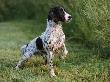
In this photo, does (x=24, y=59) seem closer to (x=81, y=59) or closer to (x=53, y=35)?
(x=53, y=35)

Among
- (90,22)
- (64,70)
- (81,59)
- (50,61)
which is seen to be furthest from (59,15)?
(90,22)

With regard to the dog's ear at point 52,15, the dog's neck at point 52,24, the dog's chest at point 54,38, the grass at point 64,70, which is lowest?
the grass at point 64,70

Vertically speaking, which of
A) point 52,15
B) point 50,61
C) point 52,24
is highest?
point 52,15

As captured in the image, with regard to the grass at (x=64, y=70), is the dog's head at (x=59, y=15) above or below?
above

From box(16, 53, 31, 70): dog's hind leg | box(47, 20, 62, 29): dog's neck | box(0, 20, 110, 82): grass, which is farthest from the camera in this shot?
box(16, 53, 31, 70): dog's hind leg

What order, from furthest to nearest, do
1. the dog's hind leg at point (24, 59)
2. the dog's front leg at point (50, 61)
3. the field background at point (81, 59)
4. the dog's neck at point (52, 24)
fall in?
the dog's hind leg at point (24, 59) → the dog's neck at point (52, 24) → the dog's front leg at point (50, 61) → the field background at point (81, 59)

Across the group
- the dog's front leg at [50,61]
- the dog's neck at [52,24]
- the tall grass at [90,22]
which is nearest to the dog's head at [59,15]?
the dog's neck at [52,24]

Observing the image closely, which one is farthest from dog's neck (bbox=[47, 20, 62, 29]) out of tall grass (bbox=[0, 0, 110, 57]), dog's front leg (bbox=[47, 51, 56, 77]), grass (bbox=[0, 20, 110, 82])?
tall grass (bbox=[0, 0, 110, 57])

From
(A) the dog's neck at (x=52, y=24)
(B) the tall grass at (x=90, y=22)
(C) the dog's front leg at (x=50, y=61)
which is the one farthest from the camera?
(B) the tall grass at (x=90, y=22)

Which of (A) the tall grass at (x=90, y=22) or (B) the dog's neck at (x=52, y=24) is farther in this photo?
(A) the tall grass at (x=90, y=22)

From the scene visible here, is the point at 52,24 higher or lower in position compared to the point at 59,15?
lower

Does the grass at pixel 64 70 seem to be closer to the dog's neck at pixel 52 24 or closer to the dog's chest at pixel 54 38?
the dog's chest at pixel 54 38

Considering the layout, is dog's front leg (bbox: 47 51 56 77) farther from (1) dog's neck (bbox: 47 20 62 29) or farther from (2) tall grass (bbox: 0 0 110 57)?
(2) tall grass (bbox: 0 0 110 57)

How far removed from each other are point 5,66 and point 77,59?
1.97m
